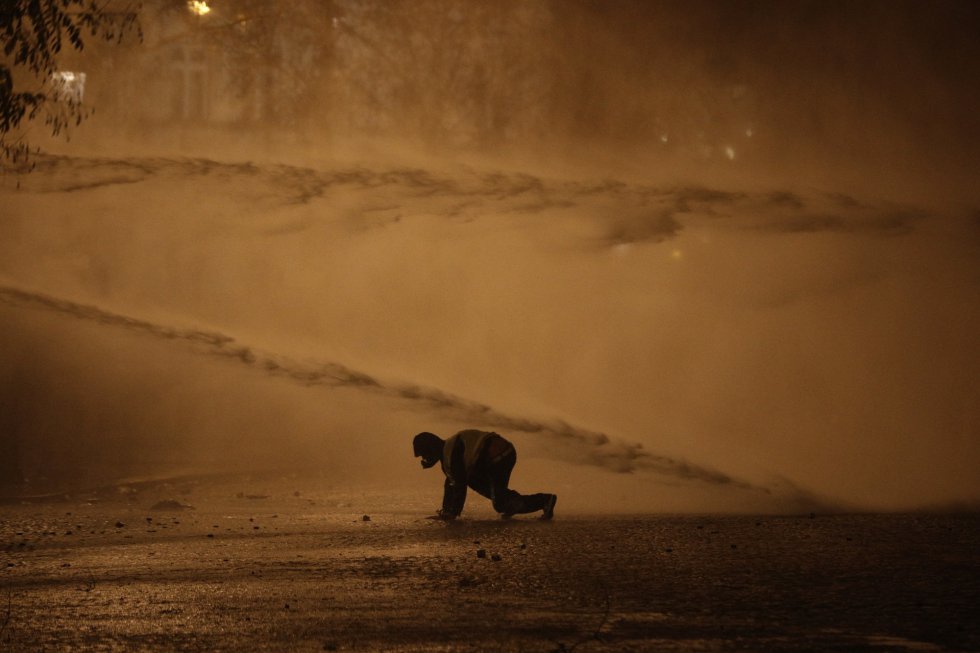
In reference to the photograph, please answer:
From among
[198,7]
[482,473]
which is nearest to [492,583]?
[482,473]

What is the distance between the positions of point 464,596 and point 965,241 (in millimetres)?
10421

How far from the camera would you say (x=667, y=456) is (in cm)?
1404

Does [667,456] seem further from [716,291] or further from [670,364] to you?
[716,291]

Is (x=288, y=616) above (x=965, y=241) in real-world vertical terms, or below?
below

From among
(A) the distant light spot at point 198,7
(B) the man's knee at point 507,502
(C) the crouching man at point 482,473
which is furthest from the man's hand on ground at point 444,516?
(A) the distant light spot at point 198,7

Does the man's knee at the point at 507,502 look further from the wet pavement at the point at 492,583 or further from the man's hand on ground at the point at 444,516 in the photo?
the man's hand on ground at the point at 444,516

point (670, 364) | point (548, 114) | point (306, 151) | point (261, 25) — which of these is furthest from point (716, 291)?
point (261, 25)

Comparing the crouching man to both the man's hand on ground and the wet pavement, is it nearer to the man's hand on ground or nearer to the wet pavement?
the man's hand on ground

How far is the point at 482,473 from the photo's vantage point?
360 inches

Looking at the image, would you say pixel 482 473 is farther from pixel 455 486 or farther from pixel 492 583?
pixel 492 583

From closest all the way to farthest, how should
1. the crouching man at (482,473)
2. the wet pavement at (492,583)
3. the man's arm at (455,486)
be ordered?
the wet pavement at (492,583), the crouching man at (482,473), the man's arm at (455,486)

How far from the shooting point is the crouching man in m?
9.02

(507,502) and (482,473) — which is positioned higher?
(482,473)

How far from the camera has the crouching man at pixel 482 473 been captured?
29.6ft
